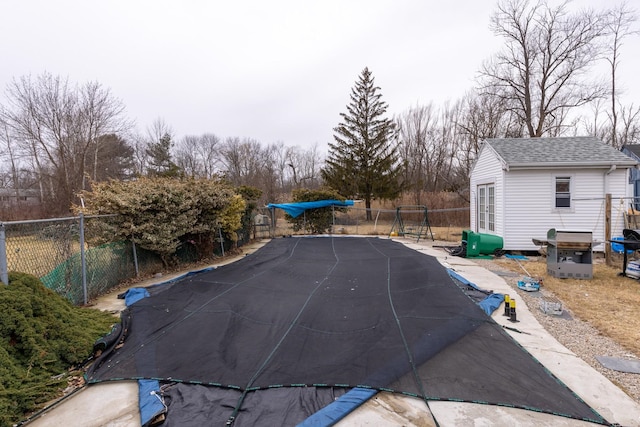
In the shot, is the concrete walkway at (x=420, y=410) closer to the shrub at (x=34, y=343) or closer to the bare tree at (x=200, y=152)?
the shrub at (x=34, y=343)

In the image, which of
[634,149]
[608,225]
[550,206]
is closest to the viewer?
[608,225]

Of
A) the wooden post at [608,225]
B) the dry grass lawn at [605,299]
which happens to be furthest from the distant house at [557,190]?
the dry grass lawn at [605,299]

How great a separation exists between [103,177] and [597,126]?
37.4 m

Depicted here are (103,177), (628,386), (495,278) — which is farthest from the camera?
(103,177)

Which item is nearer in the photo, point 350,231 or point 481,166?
point 481,166

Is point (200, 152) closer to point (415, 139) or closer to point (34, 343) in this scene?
point (415, 139)

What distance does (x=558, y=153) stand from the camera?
8.84 m

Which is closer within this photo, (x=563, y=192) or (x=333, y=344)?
(x=333, y=344)

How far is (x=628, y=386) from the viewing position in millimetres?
2539

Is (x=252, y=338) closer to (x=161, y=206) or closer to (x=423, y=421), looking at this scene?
(x=423, y=421)

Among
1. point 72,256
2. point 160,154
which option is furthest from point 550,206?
point 160,154

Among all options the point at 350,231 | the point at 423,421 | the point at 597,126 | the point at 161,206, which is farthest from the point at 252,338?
the point at 597,126

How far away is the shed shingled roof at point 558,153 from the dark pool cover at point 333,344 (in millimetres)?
5630

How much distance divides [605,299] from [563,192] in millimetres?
4902
